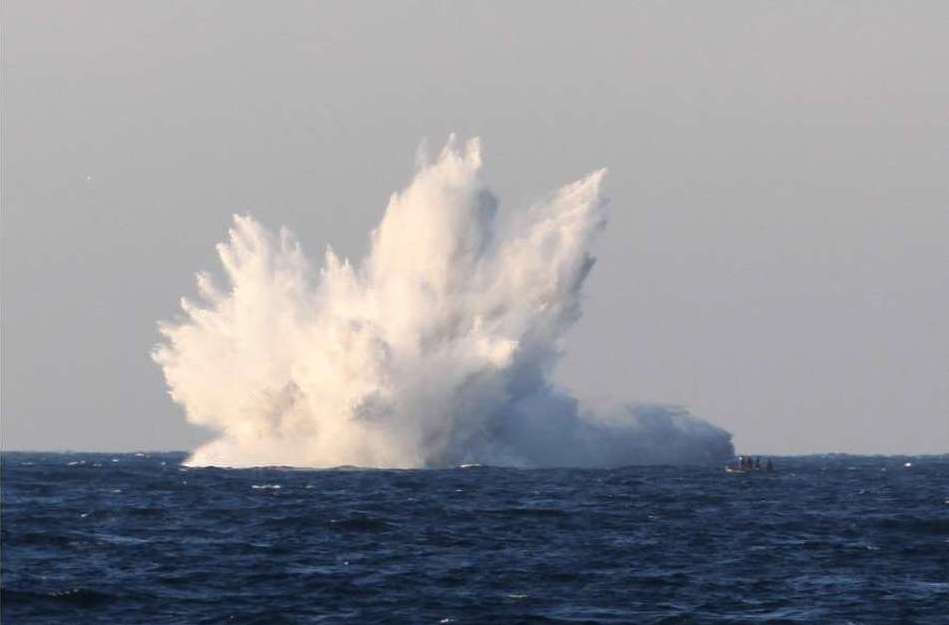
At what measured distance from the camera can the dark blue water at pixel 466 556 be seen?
152 feet

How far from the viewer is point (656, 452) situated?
141 meters

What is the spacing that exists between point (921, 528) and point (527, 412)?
6236 centimetres

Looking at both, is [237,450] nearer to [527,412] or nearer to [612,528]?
[527,412]

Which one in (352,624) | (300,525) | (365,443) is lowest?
(352,624)

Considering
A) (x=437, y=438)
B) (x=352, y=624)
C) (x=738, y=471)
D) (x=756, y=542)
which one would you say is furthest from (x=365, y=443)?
(x=352, y=624)

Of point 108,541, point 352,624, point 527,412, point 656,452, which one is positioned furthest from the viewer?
point 656,452

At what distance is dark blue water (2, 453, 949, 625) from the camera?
46.2 meters

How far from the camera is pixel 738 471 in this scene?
12850cm

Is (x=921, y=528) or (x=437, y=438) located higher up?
(x=437, y=438)

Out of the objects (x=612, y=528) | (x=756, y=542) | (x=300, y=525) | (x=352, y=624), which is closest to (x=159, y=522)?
(x=300, y=525)

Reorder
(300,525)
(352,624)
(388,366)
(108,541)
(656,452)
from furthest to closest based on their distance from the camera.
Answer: (656,452)
(388,366)
(300,525)
(108,541)
(352,624)

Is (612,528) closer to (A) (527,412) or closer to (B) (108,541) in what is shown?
(B) (108,541)

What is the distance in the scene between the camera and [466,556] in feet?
189

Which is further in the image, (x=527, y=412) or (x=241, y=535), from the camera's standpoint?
(x=527, y=412)
